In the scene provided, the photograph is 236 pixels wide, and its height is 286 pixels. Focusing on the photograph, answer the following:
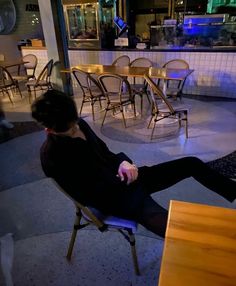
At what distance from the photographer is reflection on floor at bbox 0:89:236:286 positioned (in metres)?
1.52

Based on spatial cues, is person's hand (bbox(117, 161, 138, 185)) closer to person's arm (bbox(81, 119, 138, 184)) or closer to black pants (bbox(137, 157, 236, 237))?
person's arm (bbox(81, 119, 138, 184))

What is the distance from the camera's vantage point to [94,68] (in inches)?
172

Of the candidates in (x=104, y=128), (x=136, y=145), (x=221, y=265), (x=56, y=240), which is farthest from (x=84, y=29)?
(x=221, y=265)

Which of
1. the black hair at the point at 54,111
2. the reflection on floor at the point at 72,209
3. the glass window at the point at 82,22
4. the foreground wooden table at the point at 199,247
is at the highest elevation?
the glass window at the point at 82,22

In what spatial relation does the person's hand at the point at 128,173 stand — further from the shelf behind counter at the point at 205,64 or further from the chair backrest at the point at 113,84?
the shelf behind counter at the point at 205,64

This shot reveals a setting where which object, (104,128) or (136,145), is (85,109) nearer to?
(104,128)

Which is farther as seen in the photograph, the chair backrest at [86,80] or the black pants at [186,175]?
the chair backrest at [86,80]

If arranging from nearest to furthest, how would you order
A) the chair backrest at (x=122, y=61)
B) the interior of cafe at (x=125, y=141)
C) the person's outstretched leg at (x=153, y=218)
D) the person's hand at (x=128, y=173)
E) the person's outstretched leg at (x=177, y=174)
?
1. the interior of cafe at (x=125, y=141)
2. the person's outstretched leg at (x=153, y=218)
3. the person's hand at (x=128, y=173)
4. the person's outstretched leg at (x=177, y=174)
5. the chair backrest at (x=122, y=61)

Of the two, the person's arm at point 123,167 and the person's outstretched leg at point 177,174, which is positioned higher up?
the person's arm at point 123,167

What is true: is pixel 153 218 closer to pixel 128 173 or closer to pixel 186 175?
pixel 128 173

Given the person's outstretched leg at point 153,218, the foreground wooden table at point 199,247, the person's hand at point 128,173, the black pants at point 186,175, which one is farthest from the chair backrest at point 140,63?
the foreground wooden table at point 199,247

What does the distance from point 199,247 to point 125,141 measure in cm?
247

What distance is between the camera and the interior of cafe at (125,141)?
2.97 ft

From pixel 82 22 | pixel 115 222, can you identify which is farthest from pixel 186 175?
pixel 82 22
